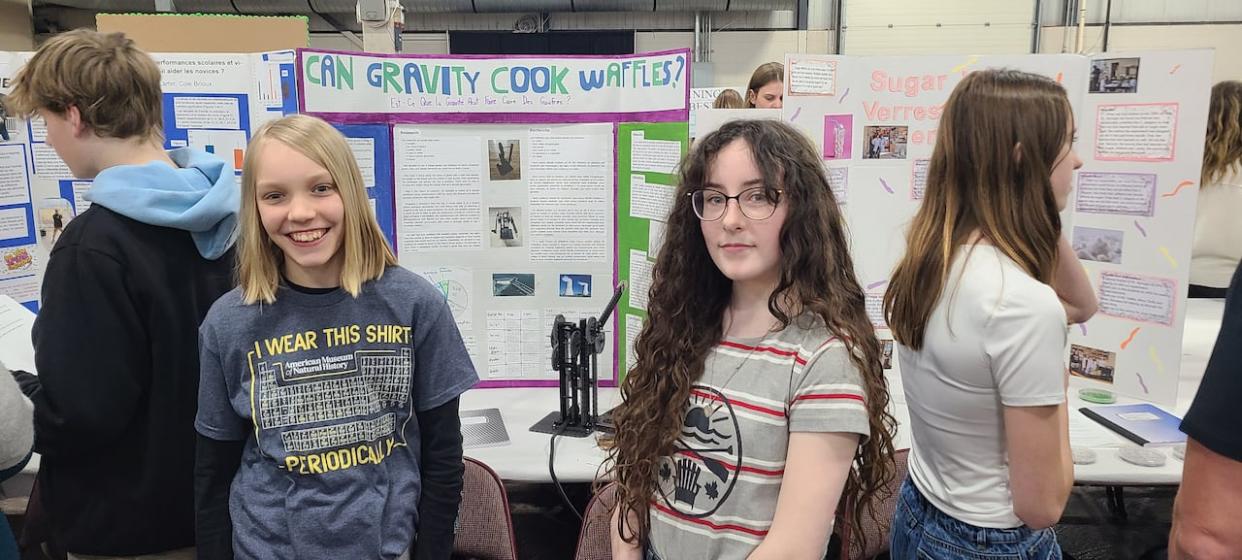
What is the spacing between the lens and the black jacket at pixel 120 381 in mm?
1219

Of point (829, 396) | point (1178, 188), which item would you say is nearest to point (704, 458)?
point (829, 396)

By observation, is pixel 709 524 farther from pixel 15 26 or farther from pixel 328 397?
pixel 15 26

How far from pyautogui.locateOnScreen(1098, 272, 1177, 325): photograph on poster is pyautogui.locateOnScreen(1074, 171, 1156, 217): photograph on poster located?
0.19 meters

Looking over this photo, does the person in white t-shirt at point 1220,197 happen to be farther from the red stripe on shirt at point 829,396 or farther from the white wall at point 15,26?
the white wall at point 15,26

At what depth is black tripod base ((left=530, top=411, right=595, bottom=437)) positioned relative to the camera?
2.02 metres

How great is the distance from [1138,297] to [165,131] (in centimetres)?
340

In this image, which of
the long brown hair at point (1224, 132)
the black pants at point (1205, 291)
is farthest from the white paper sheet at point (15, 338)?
the black pants at point (1205, 291)

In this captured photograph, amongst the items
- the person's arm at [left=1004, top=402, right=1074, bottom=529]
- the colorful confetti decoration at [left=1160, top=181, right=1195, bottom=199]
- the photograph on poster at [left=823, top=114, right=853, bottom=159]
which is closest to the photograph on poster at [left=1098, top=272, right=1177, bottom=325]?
the colorful confetti decoration at [left=1160, top=181, right=1195, bottom=199]

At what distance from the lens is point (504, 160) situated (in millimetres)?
2264

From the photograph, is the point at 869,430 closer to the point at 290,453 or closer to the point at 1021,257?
the point at 1021,257

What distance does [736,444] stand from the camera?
3.44ft

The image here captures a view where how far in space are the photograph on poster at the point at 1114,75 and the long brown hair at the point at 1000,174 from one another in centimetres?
117

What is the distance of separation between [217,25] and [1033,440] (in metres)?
3.49

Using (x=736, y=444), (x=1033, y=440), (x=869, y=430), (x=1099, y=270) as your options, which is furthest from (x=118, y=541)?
(x=1099, y=270)
